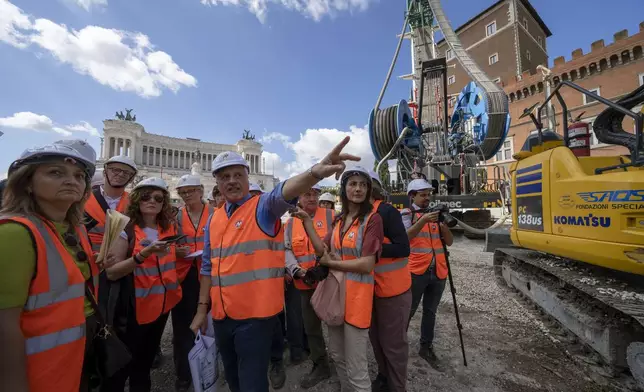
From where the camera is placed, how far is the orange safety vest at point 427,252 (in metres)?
3.19

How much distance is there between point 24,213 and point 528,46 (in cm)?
4586

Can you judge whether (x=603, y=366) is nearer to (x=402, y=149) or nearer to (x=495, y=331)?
(x=495, y=331)

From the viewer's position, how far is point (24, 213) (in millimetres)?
1260

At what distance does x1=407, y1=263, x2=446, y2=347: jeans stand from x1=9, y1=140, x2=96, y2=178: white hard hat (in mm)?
3095

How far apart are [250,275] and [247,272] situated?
1.1 inches

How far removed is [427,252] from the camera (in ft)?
10.6

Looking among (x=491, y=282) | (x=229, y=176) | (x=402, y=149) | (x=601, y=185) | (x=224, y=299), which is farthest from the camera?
(x=402, y=149)

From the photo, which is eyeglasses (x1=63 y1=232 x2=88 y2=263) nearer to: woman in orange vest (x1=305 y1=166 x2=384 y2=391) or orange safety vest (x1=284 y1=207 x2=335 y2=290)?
woman in orange vest (x1=305 y1=166 x2=384 y2=391)

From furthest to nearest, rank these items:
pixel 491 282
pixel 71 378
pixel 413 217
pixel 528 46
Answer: pixel 528 46 < pixel 491 282 < pixel 413 217 < pixel 71 378

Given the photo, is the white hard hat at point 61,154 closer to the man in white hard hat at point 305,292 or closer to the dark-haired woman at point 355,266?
the dark-haired woman at point 355,266

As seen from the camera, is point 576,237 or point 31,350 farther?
point 576,237

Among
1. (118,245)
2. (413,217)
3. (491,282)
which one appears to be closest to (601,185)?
(413,217)

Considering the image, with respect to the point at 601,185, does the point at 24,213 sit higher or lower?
lower

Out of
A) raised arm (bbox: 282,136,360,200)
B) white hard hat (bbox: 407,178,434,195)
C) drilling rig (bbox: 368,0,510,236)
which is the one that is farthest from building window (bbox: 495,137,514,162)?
raised arm (bbox: 282,136,360,200)
